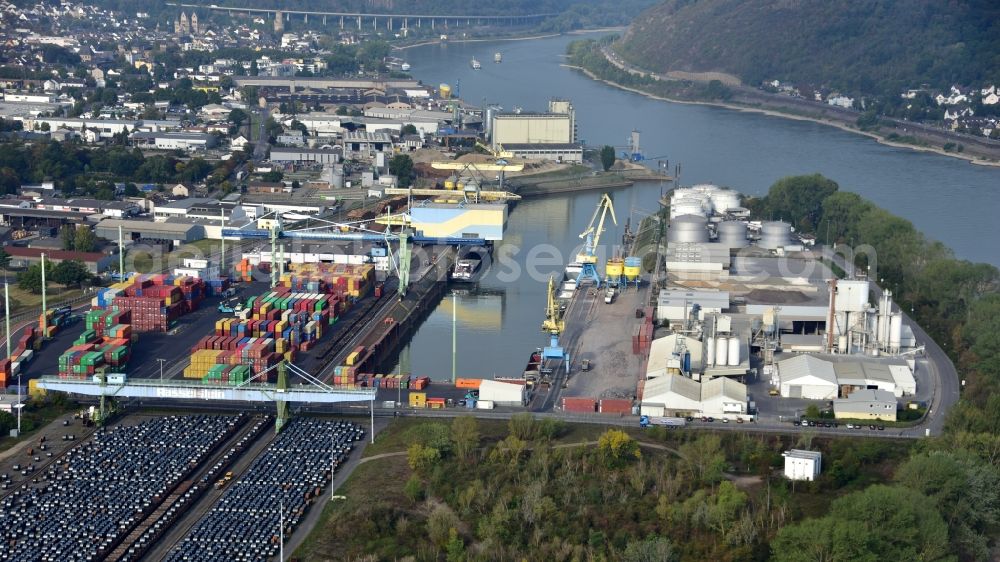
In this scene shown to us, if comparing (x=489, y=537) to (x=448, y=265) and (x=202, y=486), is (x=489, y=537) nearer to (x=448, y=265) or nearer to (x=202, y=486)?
(x=202, y=486)

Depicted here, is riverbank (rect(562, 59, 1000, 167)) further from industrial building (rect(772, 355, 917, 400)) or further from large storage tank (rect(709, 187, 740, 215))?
industrial building (rect(772, 355, 917, 400))

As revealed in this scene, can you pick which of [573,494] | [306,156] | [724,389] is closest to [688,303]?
[724,389]

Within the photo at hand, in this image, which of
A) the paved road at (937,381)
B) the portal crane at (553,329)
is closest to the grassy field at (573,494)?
the paved road at (937,381)

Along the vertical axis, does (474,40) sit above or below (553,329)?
above

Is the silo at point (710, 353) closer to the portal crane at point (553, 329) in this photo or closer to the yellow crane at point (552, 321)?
the portal crane at point (553, 329)

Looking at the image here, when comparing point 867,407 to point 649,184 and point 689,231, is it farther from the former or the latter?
point 649,184

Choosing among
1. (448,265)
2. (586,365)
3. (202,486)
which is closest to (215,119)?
(448,265)
